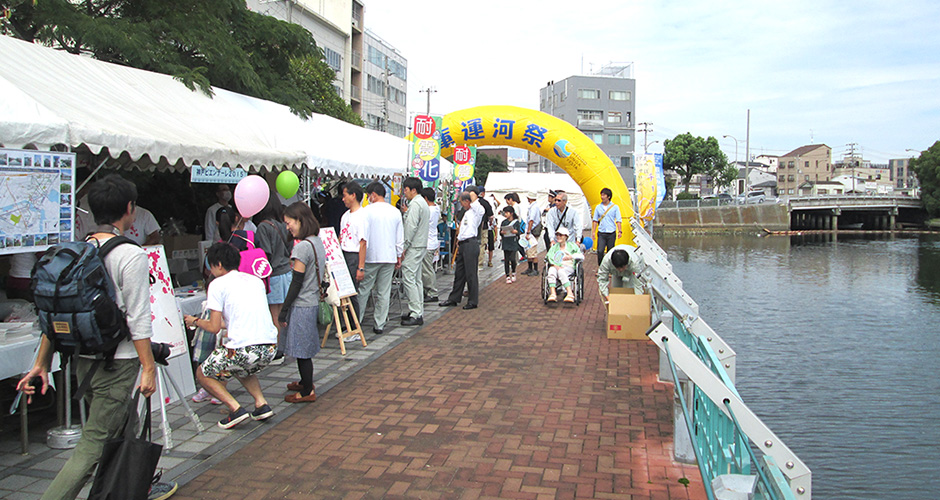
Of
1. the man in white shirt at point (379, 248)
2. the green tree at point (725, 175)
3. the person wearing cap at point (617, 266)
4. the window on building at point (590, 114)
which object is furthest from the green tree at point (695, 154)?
the man in white shirt at point (379, 248)

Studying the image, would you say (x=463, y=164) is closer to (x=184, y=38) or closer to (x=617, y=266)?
(x=184, y=38)

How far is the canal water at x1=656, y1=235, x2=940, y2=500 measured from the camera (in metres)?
5.27

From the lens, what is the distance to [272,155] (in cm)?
725

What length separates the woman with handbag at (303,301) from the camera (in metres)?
5.12

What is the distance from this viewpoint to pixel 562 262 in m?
9.82

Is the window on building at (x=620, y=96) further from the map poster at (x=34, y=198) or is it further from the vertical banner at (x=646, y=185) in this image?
the map poster at (x=34, y=198)

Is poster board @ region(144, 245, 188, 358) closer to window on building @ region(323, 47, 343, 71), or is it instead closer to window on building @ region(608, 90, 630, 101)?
window on building @ region(323, 47, 343, 71)

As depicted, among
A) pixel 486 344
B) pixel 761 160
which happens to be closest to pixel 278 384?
pixel 486 344

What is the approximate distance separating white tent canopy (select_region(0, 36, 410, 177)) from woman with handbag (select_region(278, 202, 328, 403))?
137 centimetres

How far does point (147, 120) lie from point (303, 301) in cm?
250

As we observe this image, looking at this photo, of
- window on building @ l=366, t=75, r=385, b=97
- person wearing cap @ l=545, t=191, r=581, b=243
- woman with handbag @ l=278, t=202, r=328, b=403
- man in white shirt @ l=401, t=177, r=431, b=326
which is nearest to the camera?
woman with handbag @ l=278, t=202, r=328, b=403

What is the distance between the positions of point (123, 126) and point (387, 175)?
548cm

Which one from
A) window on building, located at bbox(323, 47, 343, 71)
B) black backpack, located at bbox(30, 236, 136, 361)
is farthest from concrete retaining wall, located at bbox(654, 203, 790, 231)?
black backpack, located at bbox(30, 236, 136, 361)

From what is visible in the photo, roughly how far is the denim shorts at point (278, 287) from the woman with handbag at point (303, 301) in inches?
14.3
